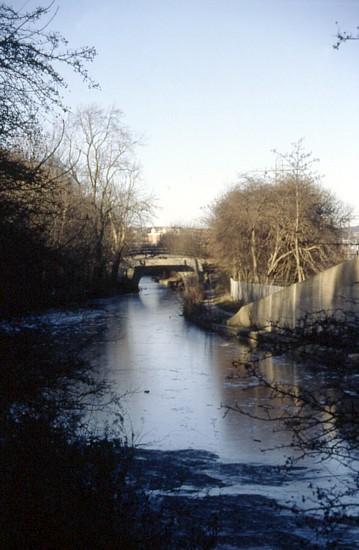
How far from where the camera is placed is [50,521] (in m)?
6.06

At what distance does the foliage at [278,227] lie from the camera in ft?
114

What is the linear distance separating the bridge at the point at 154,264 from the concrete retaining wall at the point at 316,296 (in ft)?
112

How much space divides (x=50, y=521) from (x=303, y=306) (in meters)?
18.5

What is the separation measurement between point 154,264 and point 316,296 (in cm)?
4405

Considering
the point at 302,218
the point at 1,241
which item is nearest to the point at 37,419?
the point at 1,241

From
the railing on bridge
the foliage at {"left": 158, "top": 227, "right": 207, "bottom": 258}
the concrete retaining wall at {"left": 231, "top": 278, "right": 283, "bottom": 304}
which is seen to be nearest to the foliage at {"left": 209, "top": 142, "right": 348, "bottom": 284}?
the concrete retaining wall at {"left": 231, "top": 278, "right": 283, "bottom": 304}

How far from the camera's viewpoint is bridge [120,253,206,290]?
208 ft

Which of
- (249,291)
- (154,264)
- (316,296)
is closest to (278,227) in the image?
(249,291)

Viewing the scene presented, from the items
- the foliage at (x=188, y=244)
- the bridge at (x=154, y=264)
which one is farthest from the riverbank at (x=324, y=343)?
the bridge at (x=154, y=264)

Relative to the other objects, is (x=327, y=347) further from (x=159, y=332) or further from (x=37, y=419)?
(x=159, y=332)

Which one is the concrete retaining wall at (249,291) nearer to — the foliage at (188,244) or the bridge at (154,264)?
the foliage at (188,244)

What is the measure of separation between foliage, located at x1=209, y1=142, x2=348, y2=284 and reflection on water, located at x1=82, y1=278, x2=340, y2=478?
655 cm

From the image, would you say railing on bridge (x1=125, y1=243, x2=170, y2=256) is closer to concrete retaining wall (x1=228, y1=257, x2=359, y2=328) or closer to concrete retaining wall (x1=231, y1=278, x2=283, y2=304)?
concrete retaining wall (x1=231, y1=278, x2=283, y2=304)

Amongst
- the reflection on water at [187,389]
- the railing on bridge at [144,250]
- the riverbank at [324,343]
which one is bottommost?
the reflection on water at [187,389]
